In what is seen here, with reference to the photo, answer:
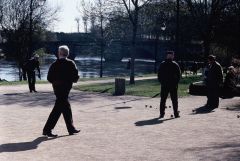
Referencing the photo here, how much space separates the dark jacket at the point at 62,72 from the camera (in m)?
9.08

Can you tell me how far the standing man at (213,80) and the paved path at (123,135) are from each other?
457 mm

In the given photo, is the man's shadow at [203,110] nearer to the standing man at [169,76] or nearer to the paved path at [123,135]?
the paved path at [123,135]

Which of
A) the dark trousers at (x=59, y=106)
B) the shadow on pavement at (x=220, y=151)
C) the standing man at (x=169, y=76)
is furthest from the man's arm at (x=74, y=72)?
the standing man at (x=169, y=76)

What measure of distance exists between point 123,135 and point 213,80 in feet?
19.5

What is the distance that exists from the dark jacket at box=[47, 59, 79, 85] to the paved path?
45.1 inches

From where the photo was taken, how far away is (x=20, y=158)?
7.06 metres

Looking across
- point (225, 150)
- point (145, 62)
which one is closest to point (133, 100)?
point (225, 150)

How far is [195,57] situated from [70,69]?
43.3 meters

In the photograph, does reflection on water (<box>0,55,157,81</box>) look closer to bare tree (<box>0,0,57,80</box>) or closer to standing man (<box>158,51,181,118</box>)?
bare tree (<box>0,0,57,80</box>)

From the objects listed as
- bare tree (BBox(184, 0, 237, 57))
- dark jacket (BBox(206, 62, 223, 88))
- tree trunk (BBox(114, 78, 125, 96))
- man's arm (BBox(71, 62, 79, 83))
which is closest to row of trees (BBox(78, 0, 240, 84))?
bare tree (BBox(184, 0, 237, 57))

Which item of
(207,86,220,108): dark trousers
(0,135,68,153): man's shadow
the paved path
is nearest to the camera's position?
the paved path

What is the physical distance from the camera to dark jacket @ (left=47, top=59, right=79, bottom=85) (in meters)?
9.08

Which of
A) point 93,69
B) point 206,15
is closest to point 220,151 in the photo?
point 206,15

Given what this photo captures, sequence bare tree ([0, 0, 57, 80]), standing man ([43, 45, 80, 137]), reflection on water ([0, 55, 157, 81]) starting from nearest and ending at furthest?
standing man ([43, 45, 80, 137]) → bare tree ([0, 0, 57, 80]) → reflection on water ([0, 55, 157, 81])
